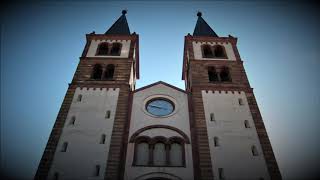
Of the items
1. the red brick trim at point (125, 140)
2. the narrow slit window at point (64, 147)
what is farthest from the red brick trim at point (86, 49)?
the narrow slit window at point (64, 147)

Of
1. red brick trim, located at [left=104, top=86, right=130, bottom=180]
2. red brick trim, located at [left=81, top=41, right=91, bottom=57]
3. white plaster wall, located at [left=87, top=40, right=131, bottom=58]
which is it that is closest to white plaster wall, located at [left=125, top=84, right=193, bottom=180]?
red brick trim, located at [left=104, top=86, right=130, bottom=180]

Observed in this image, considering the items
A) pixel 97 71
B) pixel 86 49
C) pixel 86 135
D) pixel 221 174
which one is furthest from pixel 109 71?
pixel 221 174

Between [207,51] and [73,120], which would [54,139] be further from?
[207,51]

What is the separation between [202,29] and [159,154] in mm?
19078

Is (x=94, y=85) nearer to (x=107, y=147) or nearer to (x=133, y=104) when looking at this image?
(x=133, y=104)

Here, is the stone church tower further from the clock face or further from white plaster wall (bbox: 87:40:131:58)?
white plaster wall (bbox: 87:40:131:58)

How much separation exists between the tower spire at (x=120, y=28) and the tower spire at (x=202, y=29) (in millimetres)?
7900

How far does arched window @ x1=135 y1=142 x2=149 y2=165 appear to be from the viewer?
→ 17862 mm

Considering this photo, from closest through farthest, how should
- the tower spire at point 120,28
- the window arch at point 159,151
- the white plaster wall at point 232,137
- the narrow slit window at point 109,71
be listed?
the white plaster wall at point 232,137 → the window arch at point 159,151 → the narrow slit window at point 109,71 → the tower spire at point 120,28

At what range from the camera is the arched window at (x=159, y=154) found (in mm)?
17828

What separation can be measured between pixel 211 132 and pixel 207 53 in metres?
11.1

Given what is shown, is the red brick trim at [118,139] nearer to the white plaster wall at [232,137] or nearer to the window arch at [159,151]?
the window arch at [159,151]

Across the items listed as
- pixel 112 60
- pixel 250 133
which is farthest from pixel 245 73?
pixel 112 60

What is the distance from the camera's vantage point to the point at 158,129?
1973 cm
